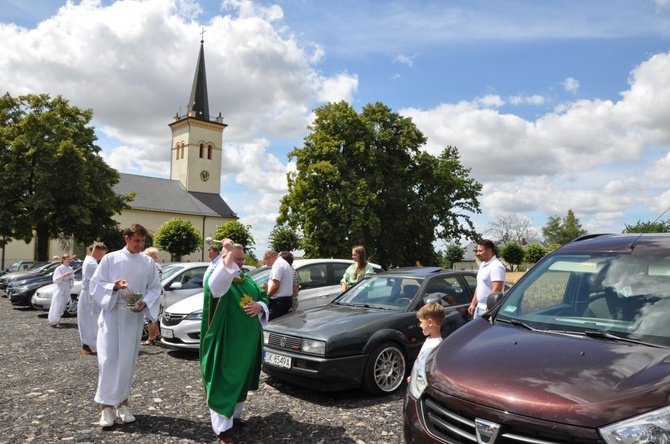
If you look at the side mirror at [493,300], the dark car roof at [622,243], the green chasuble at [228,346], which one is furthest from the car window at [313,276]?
the dark car roof at [622,243]

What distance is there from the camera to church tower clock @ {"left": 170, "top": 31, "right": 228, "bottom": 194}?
7262cm

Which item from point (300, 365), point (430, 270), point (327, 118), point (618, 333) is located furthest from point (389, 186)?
point (618, 333)

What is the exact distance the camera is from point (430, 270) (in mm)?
7703

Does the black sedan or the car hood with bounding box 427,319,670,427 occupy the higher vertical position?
the car hood with bounding box 427,319,670,427

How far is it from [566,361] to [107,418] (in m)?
4.22

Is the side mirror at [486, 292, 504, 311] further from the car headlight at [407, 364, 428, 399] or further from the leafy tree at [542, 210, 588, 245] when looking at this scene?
the leafy tree at [542, 210, 588, 245]

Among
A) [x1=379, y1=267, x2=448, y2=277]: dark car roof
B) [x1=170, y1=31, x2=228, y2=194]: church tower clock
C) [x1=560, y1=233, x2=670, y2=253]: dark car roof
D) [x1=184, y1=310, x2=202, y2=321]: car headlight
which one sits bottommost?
[x1=184, y1=310, x2=202, y2=321]: car headlight

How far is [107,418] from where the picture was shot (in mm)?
4980

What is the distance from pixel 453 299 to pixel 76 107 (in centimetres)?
3748

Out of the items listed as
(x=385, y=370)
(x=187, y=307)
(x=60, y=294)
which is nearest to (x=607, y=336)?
(x=385, y=370)

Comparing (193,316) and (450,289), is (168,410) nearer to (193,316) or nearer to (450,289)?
(193,316)

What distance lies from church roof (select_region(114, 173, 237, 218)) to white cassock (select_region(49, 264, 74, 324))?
54992 mm

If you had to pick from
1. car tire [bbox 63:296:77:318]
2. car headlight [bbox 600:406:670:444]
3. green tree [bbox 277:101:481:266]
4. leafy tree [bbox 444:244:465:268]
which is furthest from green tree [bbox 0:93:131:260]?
leafy tree [bbox 444:244:465:268]

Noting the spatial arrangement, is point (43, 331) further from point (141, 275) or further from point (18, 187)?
point (18, 187)
